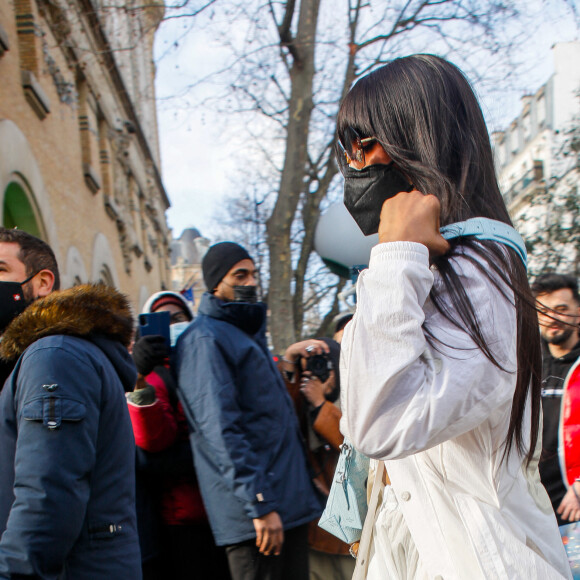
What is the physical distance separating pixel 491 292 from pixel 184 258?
59729 millimetres

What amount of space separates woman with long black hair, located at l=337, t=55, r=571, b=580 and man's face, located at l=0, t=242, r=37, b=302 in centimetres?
153

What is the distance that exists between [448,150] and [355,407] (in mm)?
566

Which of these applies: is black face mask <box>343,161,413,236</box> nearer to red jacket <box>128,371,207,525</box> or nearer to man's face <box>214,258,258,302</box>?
red jacket <box>128,371,207,525</box>

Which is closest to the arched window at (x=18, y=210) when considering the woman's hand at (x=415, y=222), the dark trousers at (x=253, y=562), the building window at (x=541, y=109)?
the dark trousers at (x=253, y=562)

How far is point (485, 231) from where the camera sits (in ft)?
→ 4.42

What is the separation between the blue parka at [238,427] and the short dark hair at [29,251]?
97 centimetres

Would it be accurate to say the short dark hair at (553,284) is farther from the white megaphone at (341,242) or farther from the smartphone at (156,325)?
the smartphone at (156,325)

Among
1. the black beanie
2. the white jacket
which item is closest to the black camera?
the black beanie

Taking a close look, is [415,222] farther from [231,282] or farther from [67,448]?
[231,282]

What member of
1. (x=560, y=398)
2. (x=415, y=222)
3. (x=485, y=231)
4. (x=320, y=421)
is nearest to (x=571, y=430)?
(x=560, y=398)

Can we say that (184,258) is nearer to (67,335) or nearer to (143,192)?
(143,192)

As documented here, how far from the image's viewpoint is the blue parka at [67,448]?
1.91 metres

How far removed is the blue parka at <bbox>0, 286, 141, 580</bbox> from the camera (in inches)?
75.1

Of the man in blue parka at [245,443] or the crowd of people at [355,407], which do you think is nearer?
the crowd of people at [355,407]
